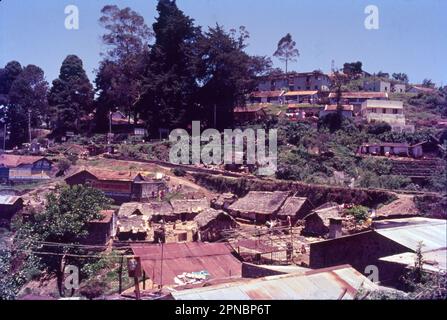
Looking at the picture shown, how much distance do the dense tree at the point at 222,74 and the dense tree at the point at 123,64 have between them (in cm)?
537

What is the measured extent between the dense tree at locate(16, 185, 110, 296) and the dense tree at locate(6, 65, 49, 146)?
20.2 metres

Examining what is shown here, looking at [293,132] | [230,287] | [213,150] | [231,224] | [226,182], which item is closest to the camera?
[230,287]

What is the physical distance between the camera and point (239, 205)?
20.9 metres

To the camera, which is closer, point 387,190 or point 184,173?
point 387,190

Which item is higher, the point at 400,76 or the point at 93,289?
the point at 400,76

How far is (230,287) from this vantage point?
590 cm

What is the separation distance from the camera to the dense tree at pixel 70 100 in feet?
112

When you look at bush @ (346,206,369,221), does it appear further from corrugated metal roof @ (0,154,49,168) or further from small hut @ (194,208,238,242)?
corrugated metal roof @ (0,154,49,168)

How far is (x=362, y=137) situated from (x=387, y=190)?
966cm

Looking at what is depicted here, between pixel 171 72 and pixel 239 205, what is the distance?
1371 centimetres

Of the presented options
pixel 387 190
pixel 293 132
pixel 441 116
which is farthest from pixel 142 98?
pixel 441 116

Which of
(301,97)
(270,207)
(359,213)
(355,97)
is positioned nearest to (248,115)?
(301,97)

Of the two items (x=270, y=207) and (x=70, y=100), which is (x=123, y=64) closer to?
(x=70, y=100)
